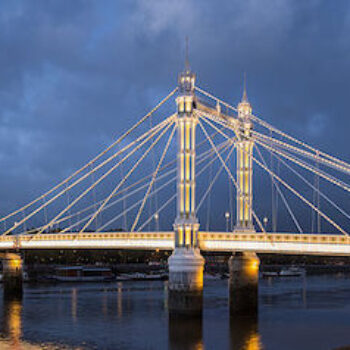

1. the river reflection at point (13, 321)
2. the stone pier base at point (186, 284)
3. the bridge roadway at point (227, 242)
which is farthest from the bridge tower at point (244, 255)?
the river reflection at point (13, 321)

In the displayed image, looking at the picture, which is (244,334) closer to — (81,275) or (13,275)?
(13,275)

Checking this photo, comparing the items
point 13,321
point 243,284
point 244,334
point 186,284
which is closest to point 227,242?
point 186,284

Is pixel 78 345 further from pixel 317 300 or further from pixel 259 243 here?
pixel 317 300

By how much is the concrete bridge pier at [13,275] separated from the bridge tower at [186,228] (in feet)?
116

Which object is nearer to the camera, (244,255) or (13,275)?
(244,255)

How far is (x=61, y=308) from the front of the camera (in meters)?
71.7

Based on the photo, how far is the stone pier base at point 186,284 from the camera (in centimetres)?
5534

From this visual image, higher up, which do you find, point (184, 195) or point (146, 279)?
point (184, 195)

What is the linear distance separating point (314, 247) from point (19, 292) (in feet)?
152

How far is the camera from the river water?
48375 millimetres

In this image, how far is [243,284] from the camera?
6469cm

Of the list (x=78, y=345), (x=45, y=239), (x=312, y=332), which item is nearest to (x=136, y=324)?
(x=78, y=345)

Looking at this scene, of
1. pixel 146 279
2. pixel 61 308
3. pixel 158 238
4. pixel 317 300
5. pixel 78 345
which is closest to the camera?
pixel 78 345

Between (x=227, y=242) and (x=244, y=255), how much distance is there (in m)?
7.52
